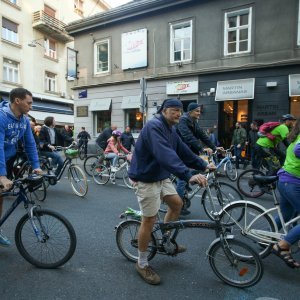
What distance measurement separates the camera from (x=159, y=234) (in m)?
3.25

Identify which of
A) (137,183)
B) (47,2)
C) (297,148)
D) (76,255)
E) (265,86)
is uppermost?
(47,2)

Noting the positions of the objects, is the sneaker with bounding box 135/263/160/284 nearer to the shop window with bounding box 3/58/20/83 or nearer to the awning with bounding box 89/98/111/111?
the awning with bounding box 89/98/111/111

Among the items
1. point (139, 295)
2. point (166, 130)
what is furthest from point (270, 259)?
point (166, 130)

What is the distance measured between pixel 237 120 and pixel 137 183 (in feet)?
38.9

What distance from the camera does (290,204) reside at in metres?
3.41

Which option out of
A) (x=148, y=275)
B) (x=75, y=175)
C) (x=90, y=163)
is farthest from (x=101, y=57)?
(x=148, y=275)

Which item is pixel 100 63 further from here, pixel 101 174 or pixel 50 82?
pixel 50 82

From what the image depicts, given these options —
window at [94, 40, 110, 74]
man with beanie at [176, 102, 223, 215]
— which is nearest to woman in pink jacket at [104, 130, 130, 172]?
man with beanie at [176, 102, 223, 215]

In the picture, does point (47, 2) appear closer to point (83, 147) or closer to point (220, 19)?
point (83, 147)

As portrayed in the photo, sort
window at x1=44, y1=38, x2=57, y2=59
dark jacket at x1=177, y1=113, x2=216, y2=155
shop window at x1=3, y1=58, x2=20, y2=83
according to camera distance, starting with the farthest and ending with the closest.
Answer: window at x1=44, y1=38, x2=57, y2=59 → shop window at x1=3, y1=58, x2=20, y2=83 → dark jacket at x1=177, y1=113, x2=216, y2=155

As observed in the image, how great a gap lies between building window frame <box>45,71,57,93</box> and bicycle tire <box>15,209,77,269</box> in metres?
26.1

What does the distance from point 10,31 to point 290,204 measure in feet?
85.4

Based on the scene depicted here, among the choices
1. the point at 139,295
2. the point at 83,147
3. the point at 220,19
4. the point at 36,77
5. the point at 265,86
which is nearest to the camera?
the point at 139,295

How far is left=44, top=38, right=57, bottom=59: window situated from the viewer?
27.1m
